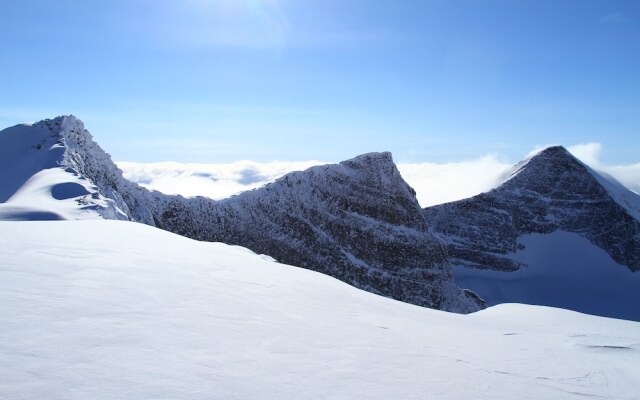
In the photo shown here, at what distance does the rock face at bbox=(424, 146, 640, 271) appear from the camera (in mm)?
79750

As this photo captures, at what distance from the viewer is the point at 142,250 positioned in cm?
1014

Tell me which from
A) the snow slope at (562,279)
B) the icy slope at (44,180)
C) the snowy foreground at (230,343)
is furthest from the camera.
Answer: the snow slope at (562,279)

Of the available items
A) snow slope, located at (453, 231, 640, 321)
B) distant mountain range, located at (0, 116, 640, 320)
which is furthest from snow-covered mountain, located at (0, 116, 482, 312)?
snow slope, located at (453, 231, 640, 321)

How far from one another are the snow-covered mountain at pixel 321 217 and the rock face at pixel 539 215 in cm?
2474

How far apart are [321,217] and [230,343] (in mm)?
47872

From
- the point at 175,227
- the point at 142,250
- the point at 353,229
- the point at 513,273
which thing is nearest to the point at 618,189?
the point at 513,273

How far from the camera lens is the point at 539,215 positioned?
86.5m

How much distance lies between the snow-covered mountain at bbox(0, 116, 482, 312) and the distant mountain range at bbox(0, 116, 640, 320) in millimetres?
137

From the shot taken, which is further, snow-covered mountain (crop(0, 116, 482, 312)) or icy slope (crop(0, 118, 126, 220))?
snow-covered mountain (crop(0, 116, 482, 312))

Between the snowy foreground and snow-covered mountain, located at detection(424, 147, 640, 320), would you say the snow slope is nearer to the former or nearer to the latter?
snow-covered mountain, located at detection(424, 147, 640, 320)

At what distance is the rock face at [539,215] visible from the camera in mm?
79750

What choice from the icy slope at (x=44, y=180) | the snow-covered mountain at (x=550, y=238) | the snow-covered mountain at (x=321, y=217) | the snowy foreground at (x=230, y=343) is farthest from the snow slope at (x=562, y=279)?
the snowy foreground at (x=230, y=343)

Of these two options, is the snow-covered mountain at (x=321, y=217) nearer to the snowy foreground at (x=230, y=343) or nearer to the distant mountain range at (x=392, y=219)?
the distant mountain range at (x=392, y=219)

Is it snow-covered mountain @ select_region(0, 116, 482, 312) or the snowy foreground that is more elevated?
snow-covered mountain @ select_region(0, 116, 482, 312)
